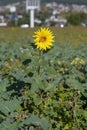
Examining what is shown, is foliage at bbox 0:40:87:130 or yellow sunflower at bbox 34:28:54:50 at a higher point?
yellow sunflower at bbox 34:28:54:50

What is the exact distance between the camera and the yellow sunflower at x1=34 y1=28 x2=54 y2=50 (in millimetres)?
4085

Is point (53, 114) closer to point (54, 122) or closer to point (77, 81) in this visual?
point (54, 122)

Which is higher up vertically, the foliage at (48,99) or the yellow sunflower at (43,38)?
the yellow sunflower at (43,38)

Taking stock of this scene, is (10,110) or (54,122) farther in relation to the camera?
(54,122)

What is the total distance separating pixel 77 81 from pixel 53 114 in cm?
43

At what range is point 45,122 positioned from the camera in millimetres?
3074

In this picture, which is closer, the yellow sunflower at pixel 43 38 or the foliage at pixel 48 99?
the foliage at pixel 48 99

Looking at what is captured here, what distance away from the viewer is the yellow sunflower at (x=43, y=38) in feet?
13.4

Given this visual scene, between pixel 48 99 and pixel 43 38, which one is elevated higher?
pixel 43 38

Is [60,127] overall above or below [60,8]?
above

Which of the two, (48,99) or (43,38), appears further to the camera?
(43,38)

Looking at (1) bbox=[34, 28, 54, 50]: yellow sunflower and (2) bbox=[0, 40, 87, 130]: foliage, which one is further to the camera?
(1) bbox=[34, 28, 54, 50]: yellow sunflower

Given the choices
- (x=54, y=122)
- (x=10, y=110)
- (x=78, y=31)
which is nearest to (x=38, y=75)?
(x=54, y=122)

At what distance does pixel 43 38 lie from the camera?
413 cm
